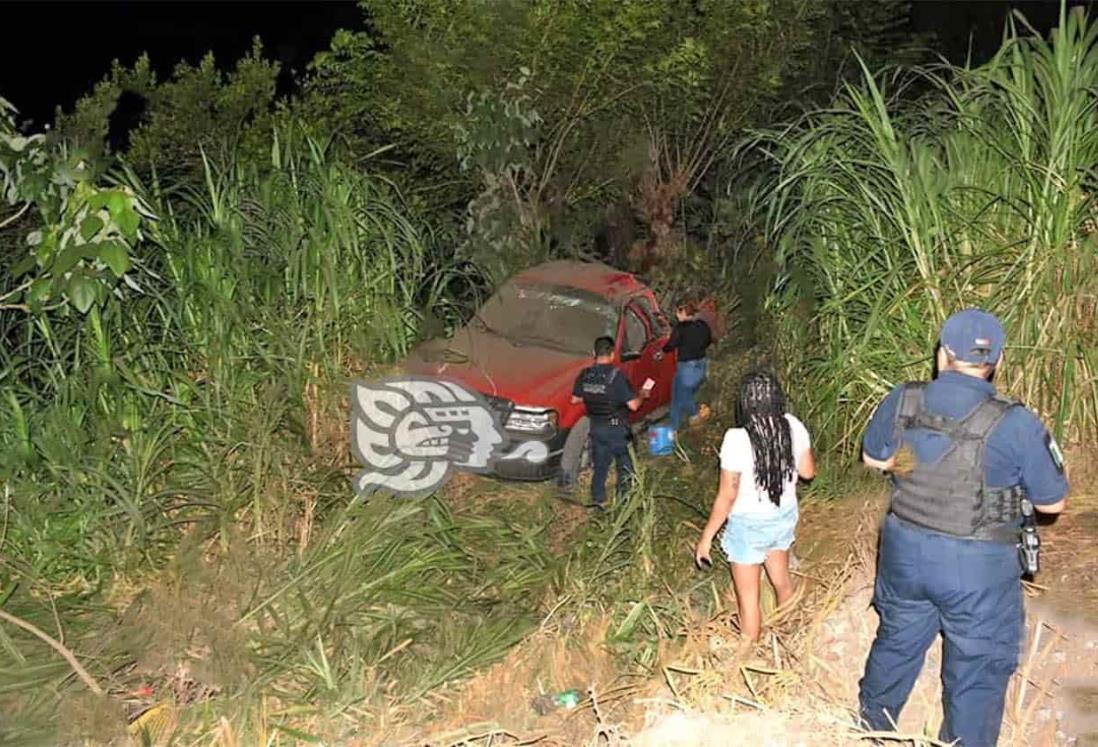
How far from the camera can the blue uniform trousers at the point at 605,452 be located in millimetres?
8250

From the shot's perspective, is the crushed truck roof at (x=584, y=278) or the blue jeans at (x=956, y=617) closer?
the blue jeans at (x=956, y=617)

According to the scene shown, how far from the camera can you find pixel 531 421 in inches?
349

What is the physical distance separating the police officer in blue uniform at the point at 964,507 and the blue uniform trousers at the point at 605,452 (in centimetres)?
342

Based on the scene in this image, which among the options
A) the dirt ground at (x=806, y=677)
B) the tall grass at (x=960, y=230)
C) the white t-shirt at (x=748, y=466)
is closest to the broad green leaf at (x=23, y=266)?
the dirt ground at (x=806, y=677)

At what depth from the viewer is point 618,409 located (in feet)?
27.2

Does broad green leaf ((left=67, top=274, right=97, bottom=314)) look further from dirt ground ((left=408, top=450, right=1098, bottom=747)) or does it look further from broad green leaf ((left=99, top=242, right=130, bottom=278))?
dirt ground ((left=408, top=450, right=1098, bottom=747))

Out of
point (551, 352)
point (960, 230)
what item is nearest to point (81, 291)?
point (960, 230)

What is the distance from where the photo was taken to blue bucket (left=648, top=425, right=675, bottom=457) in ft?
30.6

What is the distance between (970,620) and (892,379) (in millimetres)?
2563

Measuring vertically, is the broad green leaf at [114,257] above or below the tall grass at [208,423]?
above

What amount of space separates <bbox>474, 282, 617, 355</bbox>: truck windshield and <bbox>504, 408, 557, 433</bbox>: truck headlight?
3.11 feet

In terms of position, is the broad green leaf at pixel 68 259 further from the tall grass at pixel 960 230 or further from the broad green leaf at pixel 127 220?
the tall grass at pixel 960 230

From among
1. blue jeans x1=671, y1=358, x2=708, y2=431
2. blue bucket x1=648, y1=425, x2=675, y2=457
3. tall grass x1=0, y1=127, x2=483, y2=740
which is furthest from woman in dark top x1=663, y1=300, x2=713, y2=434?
tall grass x1=0, y1=127, x2=483, y2=740

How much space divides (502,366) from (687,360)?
144 centimetres
